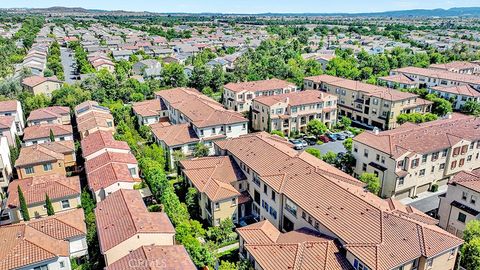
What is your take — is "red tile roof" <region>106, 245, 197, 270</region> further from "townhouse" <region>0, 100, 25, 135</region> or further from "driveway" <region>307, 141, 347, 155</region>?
"townhouse" <region>0, 100, 25, 135</region>

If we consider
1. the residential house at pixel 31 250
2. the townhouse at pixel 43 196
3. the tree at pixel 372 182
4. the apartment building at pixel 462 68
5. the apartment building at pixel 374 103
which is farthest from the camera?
the apartment building at pixel 462 68

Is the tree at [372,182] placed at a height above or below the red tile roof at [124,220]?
below

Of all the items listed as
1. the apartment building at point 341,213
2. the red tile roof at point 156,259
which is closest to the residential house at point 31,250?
the red tile roof at point 156,259

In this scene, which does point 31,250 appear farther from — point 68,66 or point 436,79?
point 68,66

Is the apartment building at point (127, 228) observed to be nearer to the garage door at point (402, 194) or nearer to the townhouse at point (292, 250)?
the townhouse at point (292, 250)

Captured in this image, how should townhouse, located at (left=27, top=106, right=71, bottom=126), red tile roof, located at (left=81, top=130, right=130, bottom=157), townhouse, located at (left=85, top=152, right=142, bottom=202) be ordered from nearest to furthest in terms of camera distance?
townhouse, located at (left=85, top=152, right=142, bottom=202)
red tile roof, located at (left=81, top=130, right=130, bottom=157)
townhouse, located at (left=27, top=106, right=71, bottom=126)

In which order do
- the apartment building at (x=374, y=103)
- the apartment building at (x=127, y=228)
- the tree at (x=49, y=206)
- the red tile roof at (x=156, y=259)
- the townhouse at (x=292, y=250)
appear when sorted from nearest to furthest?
the red tile roof at (x=156, y=259), the townhouse at (x=292, y=250), the apartment building at (x=127, y=228), the tree at (x=49, y=206), the apartment building at (x=374, y=103)

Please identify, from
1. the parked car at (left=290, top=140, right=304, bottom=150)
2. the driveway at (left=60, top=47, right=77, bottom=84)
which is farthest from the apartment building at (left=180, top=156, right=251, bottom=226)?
the driveway at (left=60, top=47, right=77, bottom=84)
